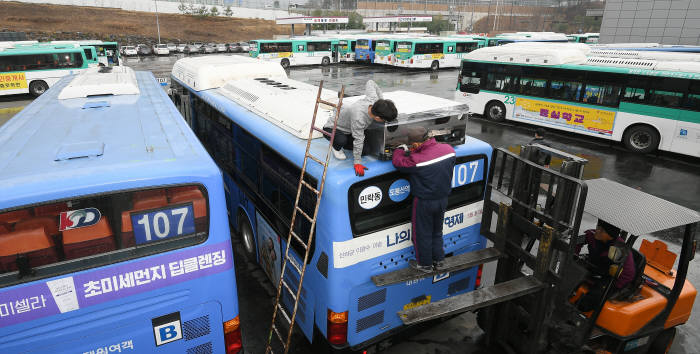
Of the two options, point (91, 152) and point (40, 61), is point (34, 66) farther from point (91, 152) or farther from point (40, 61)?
point (91, 152)

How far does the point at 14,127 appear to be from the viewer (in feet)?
15.6

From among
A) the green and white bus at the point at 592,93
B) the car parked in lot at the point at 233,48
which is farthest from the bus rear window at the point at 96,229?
the car parked in lot at the point at 233,48

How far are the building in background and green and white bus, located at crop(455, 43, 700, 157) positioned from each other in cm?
1846

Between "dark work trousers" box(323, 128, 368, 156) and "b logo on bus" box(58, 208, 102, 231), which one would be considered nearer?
"b logo on bus" box(58, 208, 102, 231)

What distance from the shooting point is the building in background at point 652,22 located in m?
28.5

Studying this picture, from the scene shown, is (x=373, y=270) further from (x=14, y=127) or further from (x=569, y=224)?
(x=14, y=127)

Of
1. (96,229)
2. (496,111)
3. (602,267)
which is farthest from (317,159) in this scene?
(496,111)

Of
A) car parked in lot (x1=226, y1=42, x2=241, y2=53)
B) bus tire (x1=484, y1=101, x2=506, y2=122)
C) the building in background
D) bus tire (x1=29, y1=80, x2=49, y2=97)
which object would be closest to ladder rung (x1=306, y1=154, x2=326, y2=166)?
bus tire (x1=484, y1=101, x2=506, y2=122)

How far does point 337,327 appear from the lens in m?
4.27

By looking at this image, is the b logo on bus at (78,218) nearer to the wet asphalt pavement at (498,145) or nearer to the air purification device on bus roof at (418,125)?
the air purification device on bus roof at (418,125)

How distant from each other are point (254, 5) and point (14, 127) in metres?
101

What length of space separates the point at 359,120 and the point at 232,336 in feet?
7.92

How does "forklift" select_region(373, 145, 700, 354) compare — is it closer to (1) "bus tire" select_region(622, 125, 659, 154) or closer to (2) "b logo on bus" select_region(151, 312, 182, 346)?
(2) "b logo on bus" select_region(151, 312, 182, 346)

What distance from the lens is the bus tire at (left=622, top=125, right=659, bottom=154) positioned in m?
13.5
